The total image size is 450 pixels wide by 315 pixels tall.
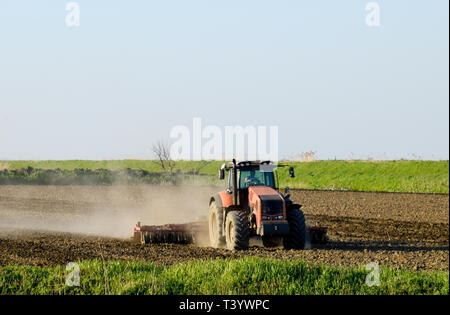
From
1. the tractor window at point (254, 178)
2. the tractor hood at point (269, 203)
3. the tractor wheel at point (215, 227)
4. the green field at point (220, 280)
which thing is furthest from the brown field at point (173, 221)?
the green field at point (220, 280)

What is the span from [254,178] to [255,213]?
158 cm

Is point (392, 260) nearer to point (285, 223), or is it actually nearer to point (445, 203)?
point (285, 223)

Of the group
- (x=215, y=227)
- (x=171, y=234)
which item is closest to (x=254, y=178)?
(x=215, y=227)

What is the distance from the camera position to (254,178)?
18.6 metres

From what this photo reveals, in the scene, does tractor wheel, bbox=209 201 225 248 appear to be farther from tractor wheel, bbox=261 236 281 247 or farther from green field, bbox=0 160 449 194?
green field, bbox=0 160 449 194

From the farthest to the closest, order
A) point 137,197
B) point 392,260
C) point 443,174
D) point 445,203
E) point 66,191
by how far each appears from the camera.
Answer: point 443,174 → point 66,191 → point 137,197 → point 445,203 → point 392,260

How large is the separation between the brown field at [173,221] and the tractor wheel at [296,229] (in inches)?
17.8

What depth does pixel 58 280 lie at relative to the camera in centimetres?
1134

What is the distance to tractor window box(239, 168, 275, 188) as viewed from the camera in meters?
18.4

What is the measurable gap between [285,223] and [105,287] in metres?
6.94

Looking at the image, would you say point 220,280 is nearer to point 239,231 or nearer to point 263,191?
point 239,231

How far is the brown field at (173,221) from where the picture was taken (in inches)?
650

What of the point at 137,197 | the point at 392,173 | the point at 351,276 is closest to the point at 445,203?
the point at 137,197

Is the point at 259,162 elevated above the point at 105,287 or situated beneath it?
elevated above
